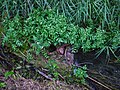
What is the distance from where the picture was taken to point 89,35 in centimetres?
256

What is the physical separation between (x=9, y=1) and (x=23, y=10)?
19cm

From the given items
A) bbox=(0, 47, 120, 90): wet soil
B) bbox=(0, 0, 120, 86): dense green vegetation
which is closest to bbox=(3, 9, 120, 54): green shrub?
bbox=(0, 0, 120, 86): dense green vegetation

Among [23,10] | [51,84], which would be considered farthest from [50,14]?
[51,84]

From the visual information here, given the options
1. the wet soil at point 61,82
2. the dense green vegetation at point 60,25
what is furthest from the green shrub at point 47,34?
the wet soil at point 61,82

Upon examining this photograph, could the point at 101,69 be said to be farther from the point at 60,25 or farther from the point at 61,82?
the point at 60,25

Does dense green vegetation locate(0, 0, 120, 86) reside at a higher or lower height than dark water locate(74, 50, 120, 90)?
higher

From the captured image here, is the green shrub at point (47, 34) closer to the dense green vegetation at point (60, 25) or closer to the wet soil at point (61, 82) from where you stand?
the dense green vegetation at point (60, 25)

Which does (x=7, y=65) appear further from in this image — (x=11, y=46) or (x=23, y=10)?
(x=23, y=10)

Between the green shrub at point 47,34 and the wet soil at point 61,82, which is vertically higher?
the green shrub at point 47,34

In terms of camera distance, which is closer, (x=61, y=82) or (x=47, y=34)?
(x=61, y=82)

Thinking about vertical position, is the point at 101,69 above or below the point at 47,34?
below

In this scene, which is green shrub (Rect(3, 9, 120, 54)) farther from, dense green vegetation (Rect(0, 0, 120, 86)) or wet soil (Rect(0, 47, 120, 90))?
wet soil (Rect(0, 47, 120, 90))

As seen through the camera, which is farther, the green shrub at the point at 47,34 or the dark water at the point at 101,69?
the green shrub at the point at 47,34

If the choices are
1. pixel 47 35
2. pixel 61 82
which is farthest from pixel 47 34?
pixel 61 82
